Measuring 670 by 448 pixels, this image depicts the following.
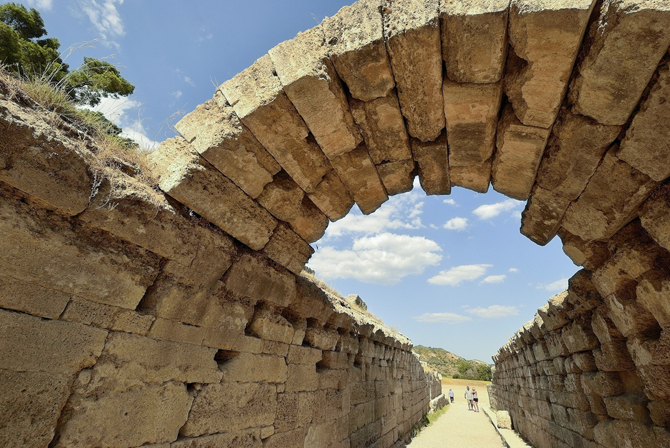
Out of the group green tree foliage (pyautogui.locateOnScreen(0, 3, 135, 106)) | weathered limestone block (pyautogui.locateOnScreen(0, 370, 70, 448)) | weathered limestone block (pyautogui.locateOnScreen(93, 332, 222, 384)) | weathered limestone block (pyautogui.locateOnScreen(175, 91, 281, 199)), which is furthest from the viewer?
green tree foliage (pyautogui.locateOnScreen(0, 3, 135, 106))

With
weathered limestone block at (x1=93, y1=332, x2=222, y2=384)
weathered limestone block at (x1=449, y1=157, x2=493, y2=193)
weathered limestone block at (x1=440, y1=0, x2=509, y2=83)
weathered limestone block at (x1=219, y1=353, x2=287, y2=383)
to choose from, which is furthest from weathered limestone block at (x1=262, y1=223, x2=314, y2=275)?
weathered limestone block at (x1=440, y1=0, x2=509, y2=83)

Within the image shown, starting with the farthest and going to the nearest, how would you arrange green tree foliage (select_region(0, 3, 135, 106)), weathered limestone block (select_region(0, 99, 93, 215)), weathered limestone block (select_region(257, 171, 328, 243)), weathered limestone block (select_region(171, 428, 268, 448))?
green tree foliage (select_region(0, 3, 135, 106)), weathered limestone block (select_region(257, 171, 328, 243)), weathered limestone block (select_region(171, 428, 268, 448)), weathered limestone block (select_region(0, 99, 93, 215))

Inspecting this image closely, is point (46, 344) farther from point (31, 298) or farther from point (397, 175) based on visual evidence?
point (397, 175)

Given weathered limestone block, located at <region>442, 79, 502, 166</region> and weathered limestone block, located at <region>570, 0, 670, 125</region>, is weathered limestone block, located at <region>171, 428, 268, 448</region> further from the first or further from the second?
weathered limestone block, located at <region>570, 0, 670, 125</region>

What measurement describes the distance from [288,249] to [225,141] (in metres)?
1.42

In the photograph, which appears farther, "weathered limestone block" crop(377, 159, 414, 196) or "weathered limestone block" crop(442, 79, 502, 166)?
"weathered limestone block" crop(377, 159, 414, 196)

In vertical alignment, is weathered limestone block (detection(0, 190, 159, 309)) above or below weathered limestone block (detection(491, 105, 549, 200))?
below

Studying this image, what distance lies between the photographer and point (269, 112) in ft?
8.91

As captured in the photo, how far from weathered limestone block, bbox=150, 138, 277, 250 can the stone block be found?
3.80ft

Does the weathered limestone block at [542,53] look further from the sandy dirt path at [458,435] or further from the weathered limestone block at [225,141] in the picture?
the sandy dirt path at [458,435]

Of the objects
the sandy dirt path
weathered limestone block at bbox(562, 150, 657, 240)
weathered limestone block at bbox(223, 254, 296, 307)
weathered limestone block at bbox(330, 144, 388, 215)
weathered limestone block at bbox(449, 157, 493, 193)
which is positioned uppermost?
weathered limestone block at bbox(449, 157, 493, 193)

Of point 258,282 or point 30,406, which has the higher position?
point 258,282

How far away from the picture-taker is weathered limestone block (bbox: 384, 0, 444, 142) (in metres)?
2.27

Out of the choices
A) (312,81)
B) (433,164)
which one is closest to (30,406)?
(312,81)
